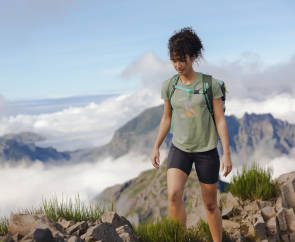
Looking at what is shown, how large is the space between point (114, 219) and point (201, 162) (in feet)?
6.13

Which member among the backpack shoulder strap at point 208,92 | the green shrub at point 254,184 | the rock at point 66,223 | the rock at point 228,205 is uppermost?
the backpack shoulder strap at point 208,92

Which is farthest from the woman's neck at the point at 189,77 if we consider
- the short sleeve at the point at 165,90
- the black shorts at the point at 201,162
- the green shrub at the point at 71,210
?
the green shrub at the point at 71,210

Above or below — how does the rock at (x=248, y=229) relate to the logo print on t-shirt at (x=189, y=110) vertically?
below

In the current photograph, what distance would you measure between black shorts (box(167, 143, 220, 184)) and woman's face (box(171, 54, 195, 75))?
3.68 ft

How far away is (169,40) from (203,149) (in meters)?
1.59

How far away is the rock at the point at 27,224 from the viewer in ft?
13.4

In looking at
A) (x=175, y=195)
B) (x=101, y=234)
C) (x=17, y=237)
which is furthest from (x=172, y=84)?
(x=17, y=237)

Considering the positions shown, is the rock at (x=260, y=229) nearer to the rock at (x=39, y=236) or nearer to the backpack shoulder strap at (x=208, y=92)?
the backpack shoulder strap at (x=208, y=92)

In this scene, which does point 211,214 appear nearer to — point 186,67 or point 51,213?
point 186,67

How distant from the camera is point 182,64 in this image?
4.45 meters

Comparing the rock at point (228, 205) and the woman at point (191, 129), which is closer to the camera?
the woman at point (191, 129)

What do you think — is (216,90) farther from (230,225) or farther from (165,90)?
(230,225)

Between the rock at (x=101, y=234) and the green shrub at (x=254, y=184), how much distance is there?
4524 millimetres

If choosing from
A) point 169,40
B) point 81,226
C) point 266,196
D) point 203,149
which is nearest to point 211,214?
point 203,149
